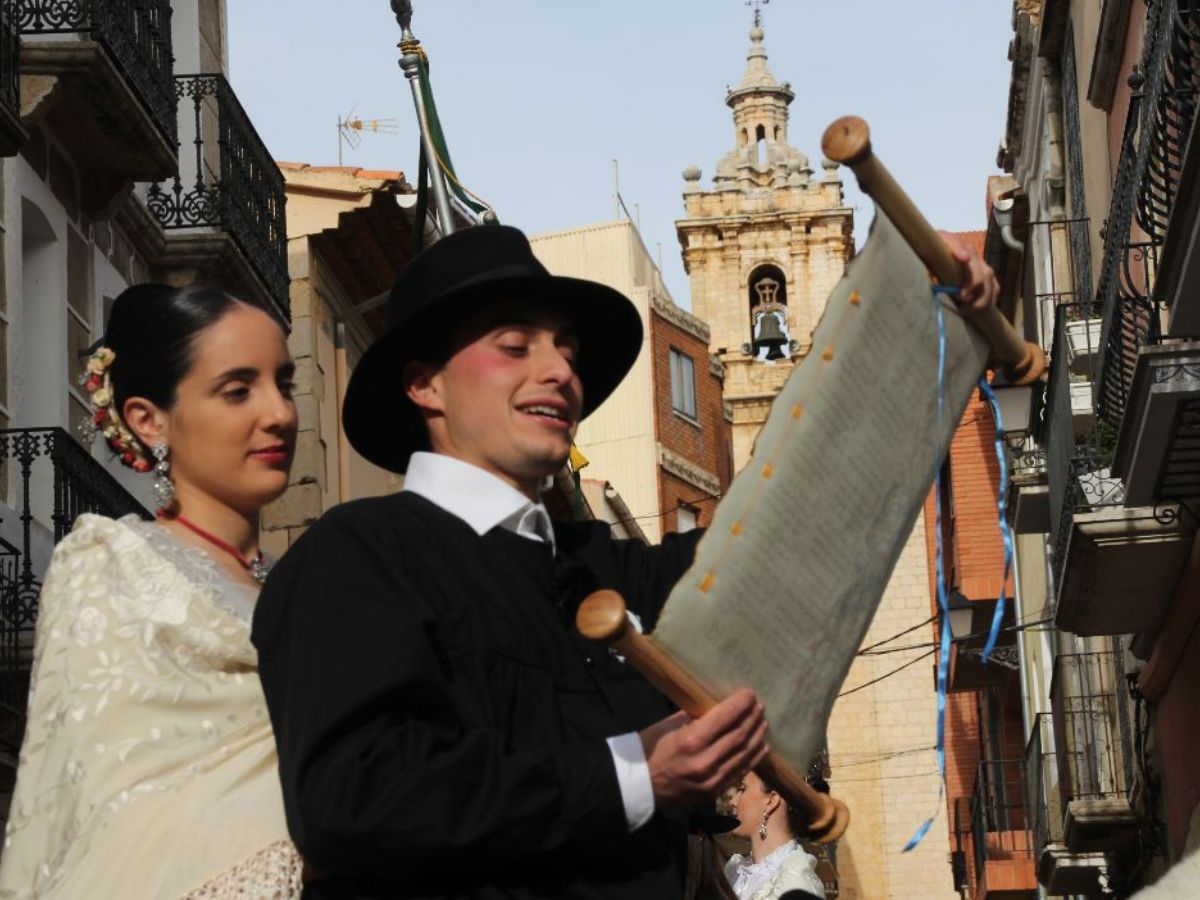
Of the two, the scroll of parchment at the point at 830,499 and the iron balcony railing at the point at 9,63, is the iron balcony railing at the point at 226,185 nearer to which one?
the iron balcony railing at the point at 9,63

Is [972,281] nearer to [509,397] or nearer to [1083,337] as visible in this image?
[509,397]

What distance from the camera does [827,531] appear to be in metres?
4.46

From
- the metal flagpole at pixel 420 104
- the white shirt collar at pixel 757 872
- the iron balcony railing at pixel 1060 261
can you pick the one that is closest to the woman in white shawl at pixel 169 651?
the white shirt collar at pixel 757 872

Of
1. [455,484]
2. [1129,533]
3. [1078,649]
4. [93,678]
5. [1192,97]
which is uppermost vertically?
[1192,97]

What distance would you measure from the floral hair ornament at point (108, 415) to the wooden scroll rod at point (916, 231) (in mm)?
1642

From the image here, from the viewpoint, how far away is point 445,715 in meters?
4.26

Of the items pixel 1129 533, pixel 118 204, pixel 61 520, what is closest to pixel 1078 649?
pixel 1129 533

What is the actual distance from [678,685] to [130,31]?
44.5ft

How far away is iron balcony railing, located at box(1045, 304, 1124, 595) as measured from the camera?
16.6 metres

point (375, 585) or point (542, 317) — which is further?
point (542, 317)

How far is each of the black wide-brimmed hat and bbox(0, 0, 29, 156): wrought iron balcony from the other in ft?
29.7

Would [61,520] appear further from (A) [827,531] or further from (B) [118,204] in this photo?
(A) [827,531]

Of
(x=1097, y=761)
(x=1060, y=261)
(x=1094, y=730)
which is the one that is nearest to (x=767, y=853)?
(x=1097, y=761)

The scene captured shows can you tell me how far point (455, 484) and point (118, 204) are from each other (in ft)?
46.2
